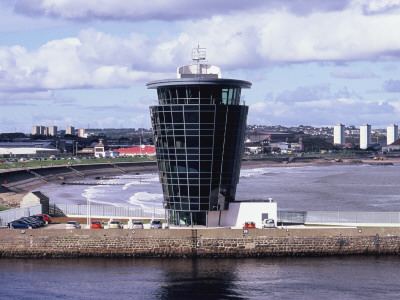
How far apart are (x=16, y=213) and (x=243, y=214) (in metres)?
21.7

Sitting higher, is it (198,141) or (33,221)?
(198,141)

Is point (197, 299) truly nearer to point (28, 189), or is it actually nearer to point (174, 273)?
point (174, 273)

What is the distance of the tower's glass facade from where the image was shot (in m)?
66.2

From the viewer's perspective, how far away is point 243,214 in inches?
2712

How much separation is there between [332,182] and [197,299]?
5359 inches

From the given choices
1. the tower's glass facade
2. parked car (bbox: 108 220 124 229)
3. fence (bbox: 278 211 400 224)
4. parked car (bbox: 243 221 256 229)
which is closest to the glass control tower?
the tower's glass facade

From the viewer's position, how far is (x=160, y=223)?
6912 cm

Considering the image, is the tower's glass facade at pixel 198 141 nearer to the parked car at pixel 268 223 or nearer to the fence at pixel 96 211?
the parked car at pixel 268 223

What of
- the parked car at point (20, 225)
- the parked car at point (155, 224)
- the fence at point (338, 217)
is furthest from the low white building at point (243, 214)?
the parked car at point (20, 225)

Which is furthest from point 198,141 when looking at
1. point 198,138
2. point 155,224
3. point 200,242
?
point 200,242

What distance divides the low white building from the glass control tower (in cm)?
62

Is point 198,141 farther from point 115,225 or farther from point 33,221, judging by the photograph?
point 33,221

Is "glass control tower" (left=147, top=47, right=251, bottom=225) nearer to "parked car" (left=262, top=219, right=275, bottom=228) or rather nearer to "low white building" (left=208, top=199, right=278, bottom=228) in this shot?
"low white building" (left=208, top=199, right=278, bottom=228)

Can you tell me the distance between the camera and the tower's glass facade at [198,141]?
66.2 meters
